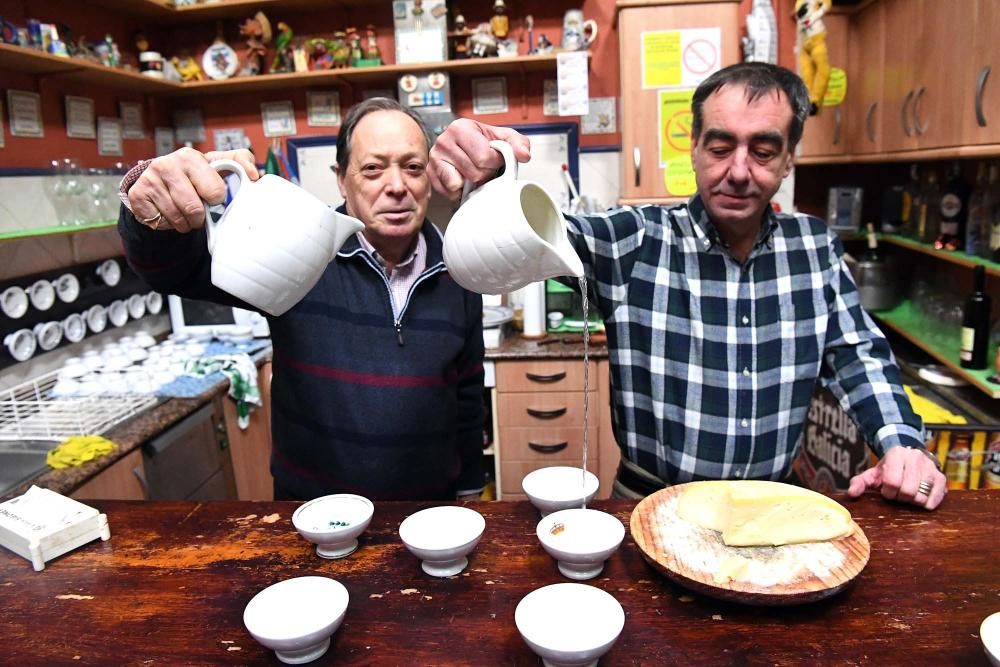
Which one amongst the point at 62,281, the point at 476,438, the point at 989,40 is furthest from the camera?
the point at 62,281

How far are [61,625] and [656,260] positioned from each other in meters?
1.29

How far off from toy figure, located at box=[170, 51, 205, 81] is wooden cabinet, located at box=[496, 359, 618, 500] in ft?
7.08

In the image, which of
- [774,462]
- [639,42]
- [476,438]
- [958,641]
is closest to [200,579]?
[476,438]

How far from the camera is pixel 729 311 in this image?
1552 mm

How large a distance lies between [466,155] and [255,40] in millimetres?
2720

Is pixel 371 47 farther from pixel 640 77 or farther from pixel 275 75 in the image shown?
pixel 640 77

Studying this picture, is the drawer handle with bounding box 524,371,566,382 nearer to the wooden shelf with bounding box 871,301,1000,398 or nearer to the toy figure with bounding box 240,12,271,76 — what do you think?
the wooden shelf with bounding box 871,301,1000,398

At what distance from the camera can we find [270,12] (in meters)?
3.40

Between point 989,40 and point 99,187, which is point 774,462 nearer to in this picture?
point 989,40

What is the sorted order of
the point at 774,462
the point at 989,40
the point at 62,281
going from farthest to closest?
1. the point at 62,281
2. the point at 989,40
3. the point at 774,462

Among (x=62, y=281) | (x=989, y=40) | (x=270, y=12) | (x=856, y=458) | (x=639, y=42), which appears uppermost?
(x=270, y=12)

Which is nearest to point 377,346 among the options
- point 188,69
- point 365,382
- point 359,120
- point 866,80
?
point 365,382

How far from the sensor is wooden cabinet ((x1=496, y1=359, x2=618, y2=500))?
2.99m

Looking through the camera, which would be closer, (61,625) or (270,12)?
(61,625)
